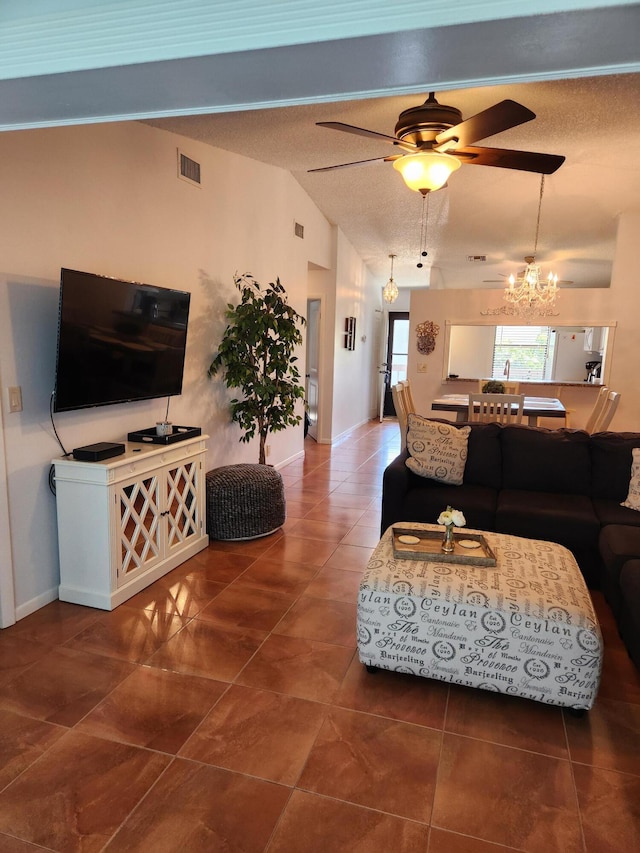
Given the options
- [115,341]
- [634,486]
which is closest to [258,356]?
[115,341]

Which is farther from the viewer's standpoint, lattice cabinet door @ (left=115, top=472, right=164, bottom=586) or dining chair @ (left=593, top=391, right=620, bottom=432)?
dining chair @ (left=593, top=391, right=620, bottom=432)

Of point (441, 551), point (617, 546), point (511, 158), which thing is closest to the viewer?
point (441, 551)

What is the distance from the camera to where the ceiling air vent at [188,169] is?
3773 mm

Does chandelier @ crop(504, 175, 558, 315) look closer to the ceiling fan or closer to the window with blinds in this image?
the ceiling fan

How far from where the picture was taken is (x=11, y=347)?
2607mm

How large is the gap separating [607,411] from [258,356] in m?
3.26

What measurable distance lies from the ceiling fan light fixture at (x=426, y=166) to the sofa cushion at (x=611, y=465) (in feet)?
6.73

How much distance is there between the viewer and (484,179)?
4941 mm

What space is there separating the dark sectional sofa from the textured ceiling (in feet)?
6.95

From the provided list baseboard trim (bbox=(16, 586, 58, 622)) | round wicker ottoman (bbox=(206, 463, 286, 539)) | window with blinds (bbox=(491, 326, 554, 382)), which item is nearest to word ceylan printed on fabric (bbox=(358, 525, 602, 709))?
round wicker ottoman (bbox=(206, 463, 286, 539))

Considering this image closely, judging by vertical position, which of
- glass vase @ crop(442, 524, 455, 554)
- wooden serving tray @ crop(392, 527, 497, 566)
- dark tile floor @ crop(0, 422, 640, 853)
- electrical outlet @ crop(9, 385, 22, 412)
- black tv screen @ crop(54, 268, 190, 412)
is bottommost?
dark tile floor @ crop(0, 422, 640, 853)

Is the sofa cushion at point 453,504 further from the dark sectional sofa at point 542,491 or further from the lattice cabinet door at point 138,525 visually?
the lattice cabinet door at point 138,525

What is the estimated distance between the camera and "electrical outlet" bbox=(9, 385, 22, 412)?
2621mm

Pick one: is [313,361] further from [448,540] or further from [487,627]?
[487,627]
